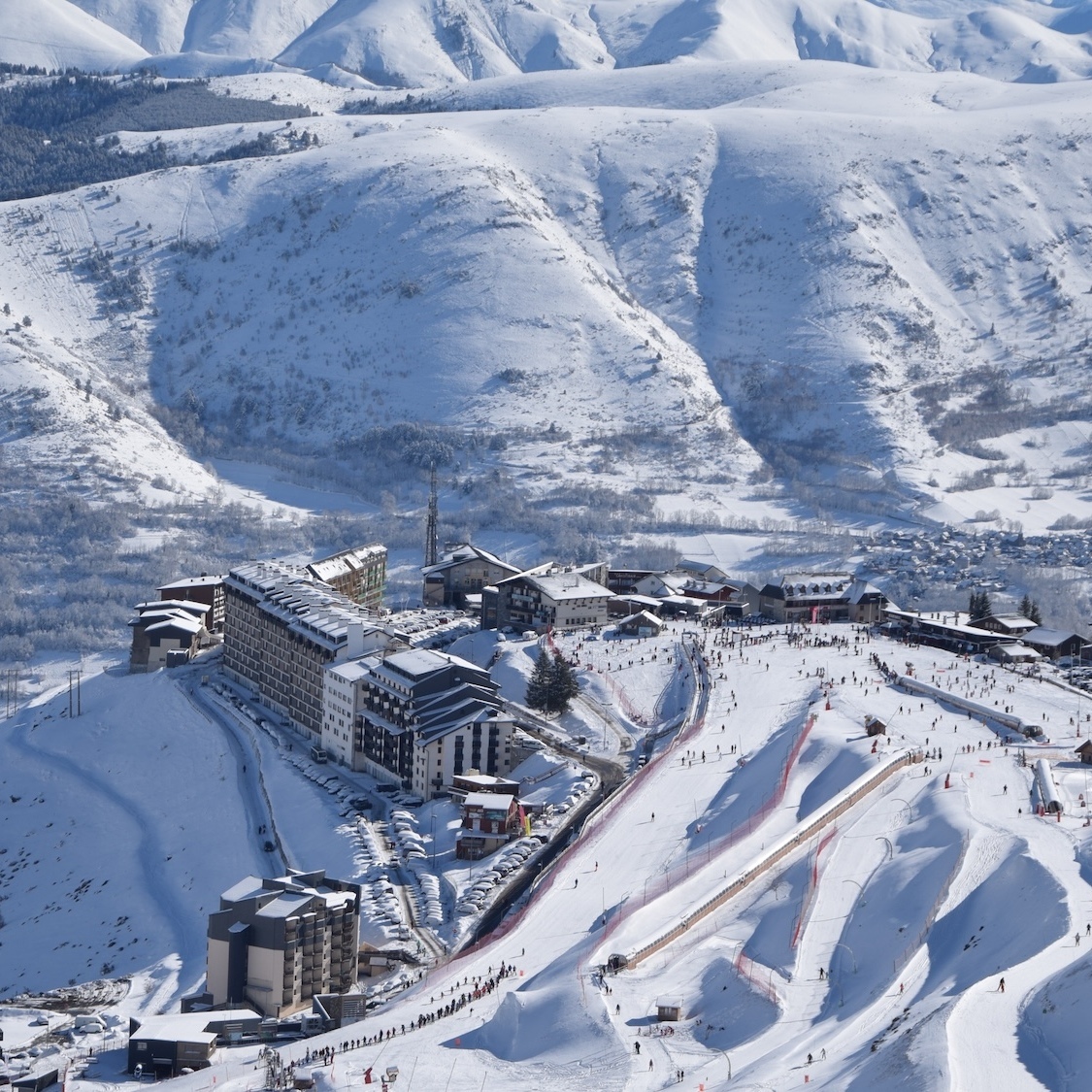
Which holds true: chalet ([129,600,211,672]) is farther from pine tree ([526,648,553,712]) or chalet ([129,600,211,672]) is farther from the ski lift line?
the ski lift line

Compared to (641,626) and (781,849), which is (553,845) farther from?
(641,626)

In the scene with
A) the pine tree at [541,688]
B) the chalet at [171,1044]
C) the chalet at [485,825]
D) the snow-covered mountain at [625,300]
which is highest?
the chalet at [171,1044]

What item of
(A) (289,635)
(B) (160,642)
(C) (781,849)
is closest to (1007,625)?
(A) (289,635)

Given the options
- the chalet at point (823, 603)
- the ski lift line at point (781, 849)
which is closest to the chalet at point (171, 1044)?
the ski lift line at point (781, 849)

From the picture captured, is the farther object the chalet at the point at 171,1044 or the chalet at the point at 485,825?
the chalet at the point at 485,825

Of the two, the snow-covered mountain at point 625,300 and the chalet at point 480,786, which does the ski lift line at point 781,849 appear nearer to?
the chalet at point 480,786
